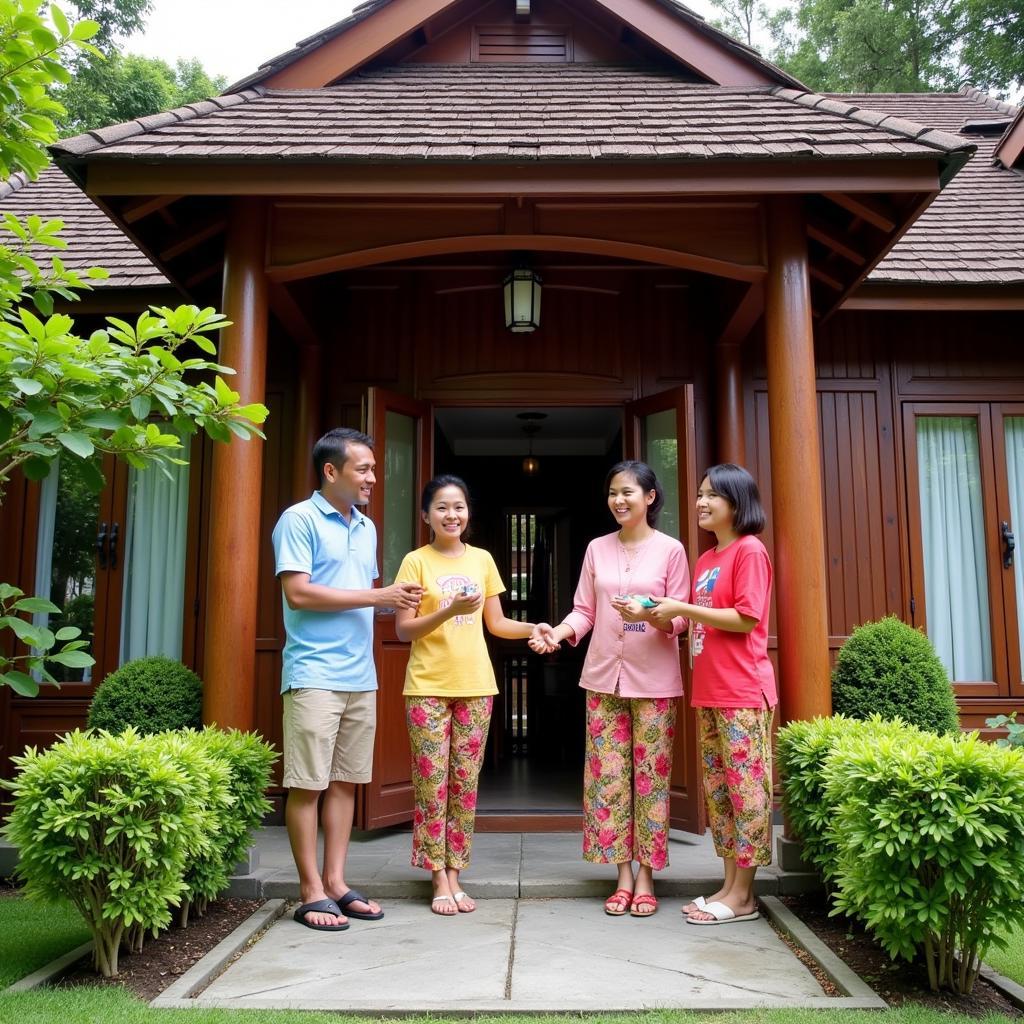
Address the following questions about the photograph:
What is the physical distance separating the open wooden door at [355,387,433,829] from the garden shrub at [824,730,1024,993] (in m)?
2.71

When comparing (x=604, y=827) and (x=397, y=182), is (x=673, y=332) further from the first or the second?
(x=604, y=827)

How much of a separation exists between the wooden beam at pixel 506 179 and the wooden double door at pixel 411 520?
1227mm

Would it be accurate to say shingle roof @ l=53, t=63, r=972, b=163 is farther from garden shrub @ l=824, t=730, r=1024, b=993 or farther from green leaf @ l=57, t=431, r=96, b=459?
garden shrub @ l=824, t=730, r=1024, b=993

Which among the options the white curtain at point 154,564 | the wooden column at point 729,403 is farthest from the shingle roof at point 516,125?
the white curtain at point 154,564

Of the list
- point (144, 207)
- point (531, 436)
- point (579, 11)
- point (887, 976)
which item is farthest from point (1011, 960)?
point (531, 436)

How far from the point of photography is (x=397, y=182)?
13.4 feet

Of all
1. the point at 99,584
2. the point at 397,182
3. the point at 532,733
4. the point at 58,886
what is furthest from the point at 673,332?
the point at 532,733

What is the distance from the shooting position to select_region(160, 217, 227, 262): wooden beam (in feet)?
14.9

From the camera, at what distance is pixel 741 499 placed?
359cm

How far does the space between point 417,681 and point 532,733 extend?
238 inches

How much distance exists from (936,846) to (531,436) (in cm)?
672

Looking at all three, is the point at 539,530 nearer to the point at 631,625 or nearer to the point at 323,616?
the point at 631,625

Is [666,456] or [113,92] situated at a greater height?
[113,92]

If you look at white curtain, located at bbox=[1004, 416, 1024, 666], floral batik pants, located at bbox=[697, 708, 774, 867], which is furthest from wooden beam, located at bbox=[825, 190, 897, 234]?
floral batik pants, located at bbox=[697, 708, 774, 867]
